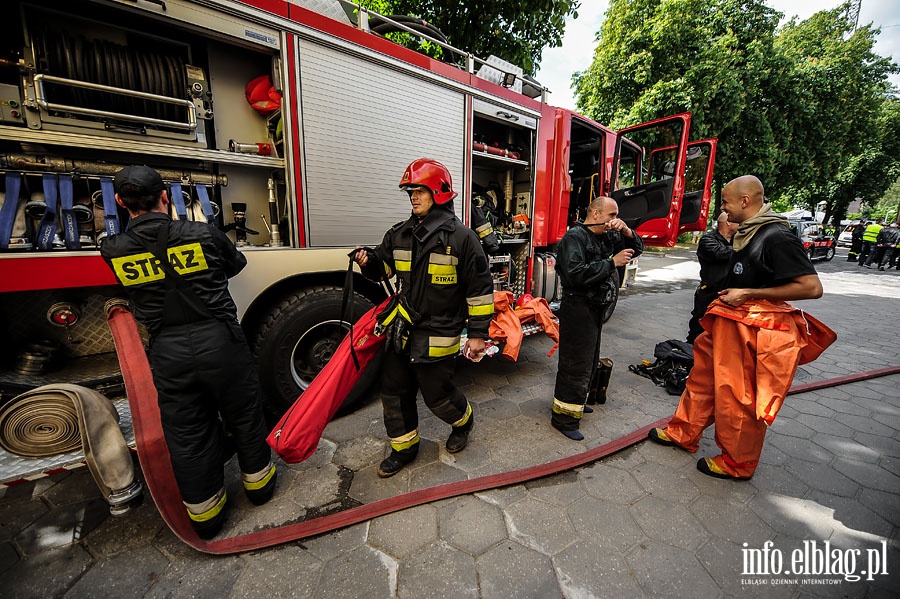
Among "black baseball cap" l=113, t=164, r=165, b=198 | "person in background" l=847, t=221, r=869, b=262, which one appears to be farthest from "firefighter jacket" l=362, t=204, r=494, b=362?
"person in background" l=847, t=221, r=869, b=262

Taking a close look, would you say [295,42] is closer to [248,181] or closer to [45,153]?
[248,181]

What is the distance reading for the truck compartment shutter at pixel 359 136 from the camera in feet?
8.50

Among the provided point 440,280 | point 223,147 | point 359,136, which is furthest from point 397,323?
point 223,147

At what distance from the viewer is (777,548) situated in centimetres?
183

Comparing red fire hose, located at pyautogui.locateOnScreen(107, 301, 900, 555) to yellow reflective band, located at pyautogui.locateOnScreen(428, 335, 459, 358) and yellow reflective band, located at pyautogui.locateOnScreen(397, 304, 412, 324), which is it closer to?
yellow reflective band, located at pyautogui.locateOnScreen(428, 335, 459, 358)

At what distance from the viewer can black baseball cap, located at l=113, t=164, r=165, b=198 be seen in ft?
→ 5.41

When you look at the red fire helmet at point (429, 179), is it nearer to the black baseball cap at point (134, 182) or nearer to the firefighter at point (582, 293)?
the firefighter at point (582, 293)

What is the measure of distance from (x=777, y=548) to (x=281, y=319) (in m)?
3.12

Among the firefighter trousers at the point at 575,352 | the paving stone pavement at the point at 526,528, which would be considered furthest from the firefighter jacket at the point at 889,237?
the firefighter trousers at the point at 575,352

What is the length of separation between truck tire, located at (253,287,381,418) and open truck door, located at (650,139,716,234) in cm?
498

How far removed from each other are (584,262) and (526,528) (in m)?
1.67

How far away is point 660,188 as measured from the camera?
5.22 m

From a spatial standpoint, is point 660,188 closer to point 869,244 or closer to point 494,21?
point 494,21

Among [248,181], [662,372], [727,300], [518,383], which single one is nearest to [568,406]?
[518,383]
